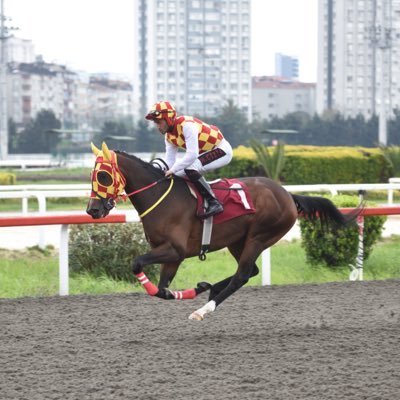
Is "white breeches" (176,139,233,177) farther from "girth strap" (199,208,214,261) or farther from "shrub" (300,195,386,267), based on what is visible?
"shrub" (300,195,386,267)

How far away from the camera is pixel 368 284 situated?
814cm

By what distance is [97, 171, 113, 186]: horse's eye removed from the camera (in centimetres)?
585

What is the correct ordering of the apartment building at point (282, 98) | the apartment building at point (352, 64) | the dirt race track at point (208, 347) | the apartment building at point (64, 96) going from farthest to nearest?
the apartment building at point (282, 98) → the apartment building at point (64, 96) → the apartment building at point (352, 64) → the dirt race track at point (208, 347)

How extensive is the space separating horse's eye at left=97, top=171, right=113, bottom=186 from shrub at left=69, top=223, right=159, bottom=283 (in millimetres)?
2587

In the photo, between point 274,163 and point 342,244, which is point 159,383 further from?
point 274,163

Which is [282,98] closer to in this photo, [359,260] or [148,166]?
[359,260]

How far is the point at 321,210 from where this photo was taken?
23.2ft

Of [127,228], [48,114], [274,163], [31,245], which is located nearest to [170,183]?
[127,228]

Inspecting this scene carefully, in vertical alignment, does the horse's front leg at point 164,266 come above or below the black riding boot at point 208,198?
below

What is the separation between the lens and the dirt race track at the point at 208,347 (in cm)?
439

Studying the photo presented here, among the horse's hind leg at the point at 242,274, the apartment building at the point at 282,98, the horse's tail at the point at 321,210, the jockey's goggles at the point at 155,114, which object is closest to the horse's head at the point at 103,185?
the jockey's goggles at the point at 155,114

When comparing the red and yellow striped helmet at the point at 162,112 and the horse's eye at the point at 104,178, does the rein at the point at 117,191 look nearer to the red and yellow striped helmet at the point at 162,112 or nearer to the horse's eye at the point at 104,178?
the horse's eye at the point at 104,178

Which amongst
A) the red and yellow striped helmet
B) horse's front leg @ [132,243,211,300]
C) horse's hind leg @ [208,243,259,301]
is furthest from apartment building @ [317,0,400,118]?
horse's front leg @ [132,243,211,300]

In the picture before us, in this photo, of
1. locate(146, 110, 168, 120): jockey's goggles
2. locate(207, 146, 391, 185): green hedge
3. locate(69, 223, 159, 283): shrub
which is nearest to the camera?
locate(146, 110, 168, 120): jockey's goggles
